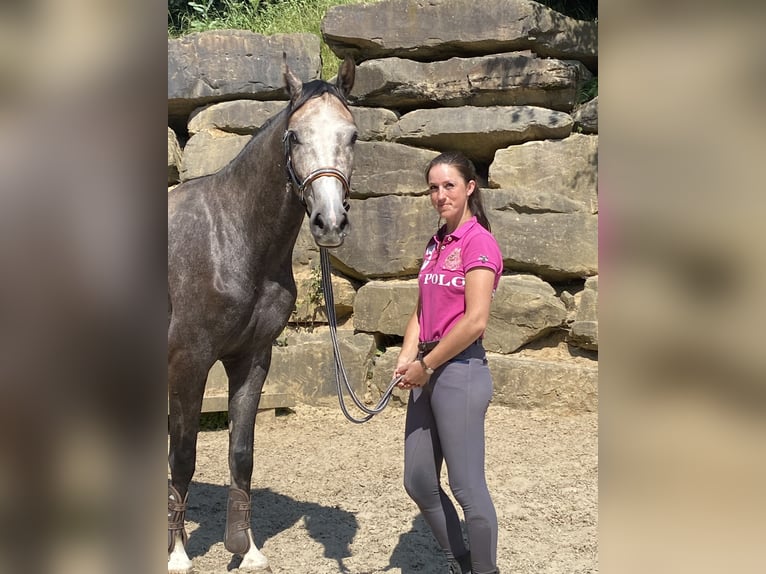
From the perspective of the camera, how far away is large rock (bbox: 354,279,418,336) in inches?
271

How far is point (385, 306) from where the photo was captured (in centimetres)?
697

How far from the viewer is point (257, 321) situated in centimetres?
364

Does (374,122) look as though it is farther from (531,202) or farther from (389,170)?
(531,202)

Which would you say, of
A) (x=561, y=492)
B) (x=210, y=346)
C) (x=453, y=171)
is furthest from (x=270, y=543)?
(x=453, y=171)

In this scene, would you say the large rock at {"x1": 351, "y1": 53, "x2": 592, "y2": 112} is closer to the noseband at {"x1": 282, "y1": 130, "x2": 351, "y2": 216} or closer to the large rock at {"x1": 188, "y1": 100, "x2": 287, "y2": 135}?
the large rock at {"x1": 188, "y1": 100, "x2": 287, "y2": 135}

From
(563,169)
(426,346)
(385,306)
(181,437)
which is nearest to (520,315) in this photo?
(385,306)

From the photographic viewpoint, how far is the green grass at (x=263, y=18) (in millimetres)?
8078

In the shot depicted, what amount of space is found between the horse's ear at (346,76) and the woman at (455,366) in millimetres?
775

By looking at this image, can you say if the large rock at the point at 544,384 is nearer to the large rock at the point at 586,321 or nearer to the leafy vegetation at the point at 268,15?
the large rock at the point at 586,321

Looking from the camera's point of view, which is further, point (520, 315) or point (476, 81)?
point (476, 81)

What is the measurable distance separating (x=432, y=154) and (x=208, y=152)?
1995 mm
